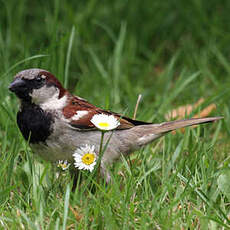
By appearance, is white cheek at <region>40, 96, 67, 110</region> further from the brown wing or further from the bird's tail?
the bird's tail

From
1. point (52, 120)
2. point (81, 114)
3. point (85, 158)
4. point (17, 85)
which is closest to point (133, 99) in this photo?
point (81, 114)

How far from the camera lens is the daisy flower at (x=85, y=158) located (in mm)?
2775

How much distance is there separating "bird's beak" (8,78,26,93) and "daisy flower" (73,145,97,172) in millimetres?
544

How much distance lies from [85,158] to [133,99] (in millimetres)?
1729

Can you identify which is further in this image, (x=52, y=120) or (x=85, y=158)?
(x=52, y=120)

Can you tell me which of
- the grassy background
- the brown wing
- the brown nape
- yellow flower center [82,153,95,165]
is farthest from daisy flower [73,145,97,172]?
the brown nape

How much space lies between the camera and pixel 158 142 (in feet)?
12.5

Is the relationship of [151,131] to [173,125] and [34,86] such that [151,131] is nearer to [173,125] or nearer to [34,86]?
[173,125]

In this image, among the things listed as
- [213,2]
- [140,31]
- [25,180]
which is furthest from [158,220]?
[213,2]

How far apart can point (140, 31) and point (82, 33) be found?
770 millimetres

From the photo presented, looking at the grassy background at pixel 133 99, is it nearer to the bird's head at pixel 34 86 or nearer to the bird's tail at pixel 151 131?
the bird's tail at pixel 151 131

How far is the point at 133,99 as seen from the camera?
14.7 ft

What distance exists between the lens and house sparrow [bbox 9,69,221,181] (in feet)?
10.1

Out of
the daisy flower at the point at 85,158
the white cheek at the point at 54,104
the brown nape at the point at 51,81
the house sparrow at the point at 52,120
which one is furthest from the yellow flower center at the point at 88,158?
the brown nape at the point at 51,81
